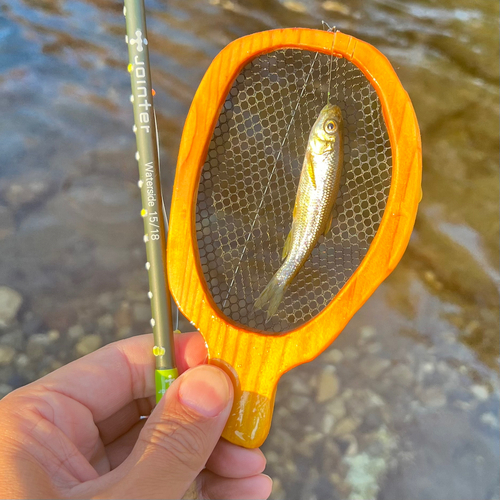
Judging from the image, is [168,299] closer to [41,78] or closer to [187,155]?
[187,155]

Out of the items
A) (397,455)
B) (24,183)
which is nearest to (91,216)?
(24,183)

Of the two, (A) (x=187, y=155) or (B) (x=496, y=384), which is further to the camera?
(B) (x=496, y=384)

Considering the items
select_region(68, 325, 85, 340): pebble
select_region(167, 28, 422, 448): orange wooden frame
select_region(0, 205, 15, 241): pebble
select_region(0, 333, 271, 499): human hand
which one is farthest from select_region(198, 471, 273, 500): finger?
select_region(0, 205, 15, 241): pebble

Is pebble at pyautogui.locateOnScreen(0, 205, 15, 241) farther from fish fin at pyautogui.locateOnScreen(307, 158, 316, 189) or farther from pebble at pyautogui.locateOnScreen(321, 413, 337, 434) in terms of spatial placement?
pebble at pyautogui.locateOnScreen(321, 413, 337, 434)

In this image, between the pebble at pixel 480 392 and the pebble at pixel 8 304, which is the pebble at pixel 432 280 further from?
the pebble at pixel 8 304

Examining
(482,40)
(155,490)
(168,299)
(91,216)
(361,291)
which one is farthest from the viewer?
(482,40)

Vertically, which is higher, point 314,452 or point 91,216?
point 91,216

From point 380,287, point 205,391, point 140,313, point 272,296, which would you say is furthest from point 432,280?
point 140,313
